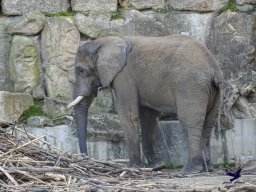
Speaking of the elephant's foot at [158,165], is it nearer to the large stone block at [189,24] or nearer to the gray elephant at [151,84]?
the gray elephant at [151,84]

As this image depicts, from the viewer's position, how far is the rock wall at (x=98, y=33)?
1697cm

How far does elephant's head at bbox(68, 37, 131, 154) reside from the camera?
16.3 metres

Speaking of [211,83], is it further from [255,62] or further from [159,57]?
[255,62]

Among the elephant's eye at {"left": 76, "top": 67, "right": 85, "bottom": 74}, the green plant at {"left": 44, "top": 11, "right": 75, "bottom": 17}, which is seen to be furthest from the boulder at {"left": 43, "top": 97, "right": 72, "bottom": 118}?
the green plant at {"left": 44, "top": 11, "right": 75, "bottom": 17}

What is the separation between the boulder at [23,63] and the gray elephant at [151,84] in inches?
28.2

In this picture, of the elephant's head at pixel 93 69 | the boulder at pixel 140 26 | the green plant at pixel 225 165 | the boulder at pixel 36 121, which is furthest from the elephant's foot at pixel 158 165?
the boulder at pixel 140 26

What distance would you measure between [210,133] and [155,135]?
1024 mm

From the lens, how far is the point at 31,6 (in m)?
17.1

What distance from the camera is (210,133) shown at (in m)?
16.0

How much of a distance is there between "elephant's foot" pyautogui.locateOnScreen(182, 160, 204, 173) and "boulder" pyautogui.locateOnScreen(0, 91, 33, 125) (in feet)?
8.31

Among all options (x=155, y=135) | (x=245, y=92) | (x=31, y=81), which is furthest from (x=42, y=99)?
(x=245, y=92)

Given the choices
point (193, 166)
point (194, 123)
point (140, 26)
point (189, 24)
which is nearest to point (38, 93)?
point (140, 26)

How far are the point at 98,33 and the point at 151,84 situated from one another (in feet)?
5.09

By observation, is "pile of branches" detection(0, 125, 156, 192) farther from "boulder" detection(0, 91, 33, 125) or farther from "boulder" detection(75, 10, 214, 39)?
"boulder" detection(75, 10, 214, 39)
